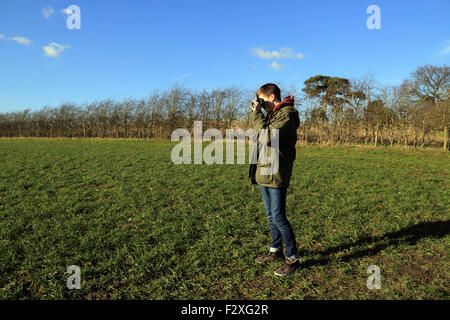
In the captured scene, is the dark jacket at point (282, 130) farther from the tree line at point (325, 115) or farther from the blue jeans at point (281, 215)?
the tree line at point (325, 115)

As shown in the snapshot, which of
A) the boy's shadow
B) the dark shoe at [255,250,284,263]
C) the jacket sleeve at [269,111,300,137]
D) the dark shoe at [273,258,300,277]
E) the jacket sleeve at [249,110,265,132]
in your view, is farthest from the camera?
the boy's shadow

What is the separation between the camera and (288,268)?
325 centimetres

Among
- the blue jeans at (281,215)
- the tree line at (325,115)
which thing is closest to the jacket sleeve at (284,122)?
the blue jeans at (281,215)

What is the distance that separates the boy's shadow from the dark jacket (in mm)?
1409

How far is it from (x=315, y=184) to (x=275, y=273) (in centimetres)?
571

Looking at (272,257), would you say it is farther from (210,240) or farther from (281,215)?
(210,240)

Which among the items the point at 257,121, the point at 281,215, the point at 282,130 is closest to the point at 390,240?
the point at 281,215

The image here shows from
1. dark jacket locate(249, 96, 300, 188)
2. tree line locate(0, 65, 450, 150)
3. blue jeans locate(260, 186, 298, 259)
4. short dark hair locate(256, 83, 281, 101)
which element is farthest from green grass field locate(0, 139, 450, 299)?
tree line locate(0, 65, 450, 150)

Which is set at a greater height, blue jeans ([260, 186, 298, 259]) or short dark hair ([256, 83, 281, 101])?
short dark hair ([256, 83, 281, 101])

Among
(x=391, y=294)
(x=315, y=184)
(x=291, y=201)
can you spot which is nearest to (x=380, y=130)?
(x=315, y=184)

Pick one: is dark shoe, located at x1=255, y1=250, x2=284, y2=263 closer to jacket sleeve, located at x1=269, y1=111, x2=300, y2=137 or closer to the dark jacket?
the dark jacket

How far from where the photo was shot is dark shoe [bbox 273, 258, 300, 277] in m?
3.21

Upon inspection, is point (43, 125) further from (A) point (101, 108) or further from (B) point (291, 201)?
(B) point (291, 201)

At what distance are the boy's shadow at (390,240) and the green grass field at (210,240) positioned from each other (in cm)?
2
